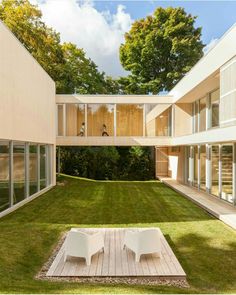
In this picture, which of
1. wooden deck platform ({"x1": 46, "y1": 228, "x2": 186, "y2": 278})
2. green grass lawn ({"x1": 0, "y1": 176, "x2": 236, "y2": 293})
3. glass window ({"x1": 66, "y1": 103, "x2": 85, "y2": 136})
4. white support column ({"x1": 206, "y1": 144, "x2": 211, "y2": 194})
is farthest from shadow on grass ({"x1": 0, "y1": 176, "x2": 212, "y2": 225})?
glass window ({"x1": 66, "y1": 103, "x2": 85, "y2": 136})

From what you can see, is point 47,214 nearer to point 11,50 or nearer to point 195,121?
point 11,50

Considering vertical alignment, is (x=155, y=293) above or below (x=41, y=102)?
below

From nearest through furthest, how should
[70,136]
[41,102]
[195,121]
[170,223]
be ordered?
[170,223], [41,102], [195,121], [70,136]

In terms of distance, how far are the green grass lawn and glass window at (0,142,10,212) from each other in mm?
536

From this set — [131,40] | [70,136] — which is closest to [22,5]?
[70,136]

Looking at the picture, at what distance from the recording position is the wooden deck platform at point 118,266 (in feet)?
21.4

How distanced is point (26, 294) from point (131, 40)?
36.4m

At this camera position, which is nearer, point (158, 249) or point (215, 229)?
point (158, 249)

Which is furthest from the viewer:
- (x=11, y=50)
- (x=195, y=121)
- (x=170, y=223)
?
(x=195, y=121)

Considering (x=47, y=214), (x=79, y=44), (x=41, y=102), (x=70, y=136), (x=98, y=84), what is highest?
(x=79, y=44)

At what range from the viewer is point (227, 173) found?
14.1 metres

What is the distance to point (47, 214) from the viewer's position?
12297 mm

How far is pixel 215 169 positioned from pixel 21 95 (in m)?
9.03

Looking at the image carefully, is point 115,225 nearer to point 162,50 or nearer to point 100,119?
point 100,119
